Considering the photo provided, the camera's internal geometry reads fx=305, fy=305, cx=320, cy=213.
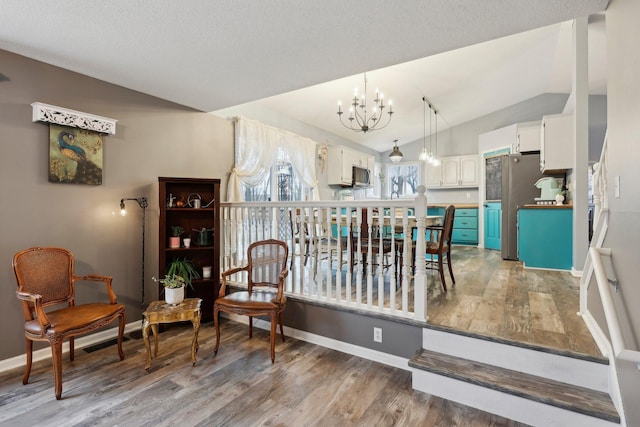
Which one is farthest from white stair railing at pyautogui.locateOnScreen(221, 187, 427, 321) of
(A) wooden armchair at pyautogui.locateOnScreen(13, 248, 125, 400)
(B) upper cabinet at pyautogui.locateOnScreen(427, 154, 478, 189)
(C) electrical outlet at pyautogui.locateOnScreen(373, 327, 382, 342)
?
(B) upper cabinet at pyautogui.locateOnScreen(427, 154, 478, 189)

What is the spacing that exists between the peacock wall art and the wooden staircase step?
10.5 feet

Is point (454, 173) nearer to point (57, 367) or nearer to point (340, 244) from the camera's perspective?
point (340, 244)

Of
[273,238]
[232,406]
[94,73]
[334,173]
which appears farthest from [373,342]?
[334,173]

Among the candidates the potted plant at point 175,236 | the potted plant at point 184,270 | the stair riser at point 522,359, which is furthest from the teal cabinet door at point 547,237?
the potted plant at point 175,236

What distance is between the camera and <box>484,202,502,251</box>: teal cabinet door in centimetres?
604

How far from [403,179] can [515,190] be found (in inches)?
142

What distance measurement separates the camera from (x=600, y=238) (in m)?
2.23

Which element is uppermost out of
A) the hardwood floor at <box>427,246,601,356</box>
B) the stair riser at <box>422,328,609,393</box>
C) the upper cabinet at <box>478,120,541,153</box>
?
the upper cabinet at <box>478,120,541,153</box>

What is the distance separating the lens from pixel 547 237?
4.13 metres

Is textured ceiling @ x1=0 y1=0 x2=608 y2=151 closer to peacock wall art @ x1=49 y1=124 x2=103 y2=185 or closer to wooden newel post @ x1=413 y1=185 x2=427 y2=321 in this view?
peacock wall art @ x1=49 y1=124 x2=103 y2=185

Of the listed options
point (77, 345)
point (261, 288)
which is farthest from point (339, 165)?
point (77, 345)

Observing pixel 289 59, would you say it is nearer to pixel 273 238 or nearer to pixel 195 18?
pixel 195 18

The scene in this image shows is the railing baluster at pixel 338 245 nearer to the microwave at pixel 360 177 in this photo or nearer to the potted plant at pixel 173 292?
the potted plant at pixel 173 292

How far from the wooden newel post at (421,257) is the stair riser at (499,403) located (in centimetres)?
44
